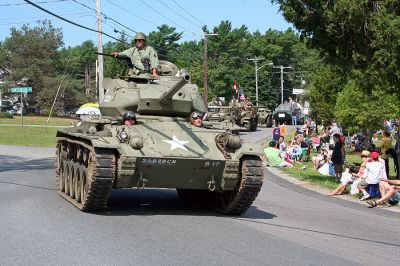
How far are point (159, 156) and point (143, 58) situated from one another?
426 centimetres

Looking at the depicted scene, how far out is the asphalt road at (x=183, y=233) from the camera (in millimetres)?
7738

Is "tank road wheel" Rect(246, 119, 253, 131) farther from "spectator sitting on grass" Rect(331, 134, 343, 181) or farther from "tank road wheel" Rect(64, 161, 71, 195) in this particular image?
"tank road wheel" Rect(64, 161, 71, 195)

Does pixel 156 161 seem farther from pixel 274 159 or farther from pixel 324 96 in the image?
pixel 324 96

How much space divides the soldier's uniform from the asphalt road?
114 inches

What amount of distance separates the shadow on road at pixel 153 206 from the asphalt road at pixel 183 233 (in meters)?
0.02

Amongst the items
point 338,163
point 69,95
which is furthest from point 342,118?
point 69,95

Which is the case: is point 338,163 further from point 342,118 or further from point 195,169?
point 342,118

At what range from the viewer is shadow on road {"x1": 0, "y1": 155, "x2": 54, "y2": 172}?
72.2ft

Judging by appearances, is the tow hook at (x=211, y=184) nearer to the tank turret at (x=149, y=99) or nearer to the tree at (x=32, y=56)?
the tank turret at (x=149, y=99)

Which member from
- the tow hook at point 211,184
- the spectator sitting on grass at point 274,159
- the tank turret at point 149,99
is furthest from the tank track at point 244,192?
the spectator sitting on grass at point 274,159

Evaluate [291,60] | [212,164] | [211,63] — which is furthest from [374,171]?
[291,60]

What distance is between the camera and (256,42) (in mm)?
115750

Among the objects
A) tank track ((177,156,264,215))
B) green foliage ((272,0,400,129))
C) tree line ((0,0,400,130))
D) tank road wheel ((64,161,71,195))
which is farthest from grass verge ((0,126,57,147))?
tank track ((177,156,264,215))

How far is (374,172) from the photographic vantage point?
1512 centimetres
